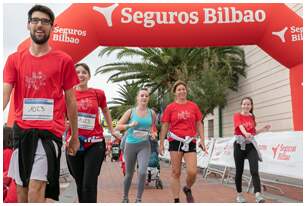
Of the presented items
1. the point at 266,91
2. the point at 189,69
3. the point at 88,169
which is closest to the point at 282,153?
the point at 88,169

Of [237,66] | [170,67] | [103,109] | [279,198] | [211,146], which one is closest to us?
[103,109]

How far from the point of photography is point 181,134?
6.24 metres

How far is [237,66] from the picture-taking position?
22.3 meters

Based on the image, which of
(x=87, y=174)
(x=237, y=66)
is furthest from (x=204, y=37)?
(x=237, y=66)

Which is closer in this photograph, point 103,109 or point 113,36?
point 103,109

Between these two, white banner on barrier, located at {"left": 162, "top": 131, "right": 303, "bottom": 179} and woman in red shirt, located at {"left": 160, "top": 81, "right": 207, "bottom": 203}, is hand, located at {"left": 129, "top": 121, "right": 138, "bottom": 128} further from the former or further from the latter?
white banner on barrier, located at {"left": 162, "top": 131, "right": 303, "bottom": 179}

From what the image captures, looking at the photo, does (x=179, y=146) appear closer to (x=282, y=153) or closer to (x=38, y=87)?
(x=282, y=153)

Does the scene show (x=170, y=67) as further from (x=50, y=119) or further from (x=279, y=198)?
(x=50, y=119)

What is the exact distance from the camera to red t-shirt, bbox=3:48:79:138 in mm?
3426

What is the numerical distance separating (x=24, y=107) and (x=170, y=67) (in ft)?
74.1

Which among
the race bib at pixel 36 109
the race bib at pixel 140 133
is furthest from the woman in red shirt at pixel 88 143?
the race bib at pixel 36 109

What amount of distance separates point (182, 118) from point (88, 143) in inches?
72.5

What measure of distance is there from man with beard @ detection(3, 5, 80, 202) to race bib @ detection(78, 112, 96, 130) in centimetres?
142

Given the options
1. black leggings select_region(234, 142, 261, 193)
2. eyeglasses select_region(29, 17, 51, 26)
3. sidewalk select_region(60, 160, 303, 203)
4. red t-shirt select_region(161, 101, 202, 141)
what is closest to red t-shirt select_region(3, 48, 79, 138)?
eyeglasses select_region(29, 17, 51, 26)
